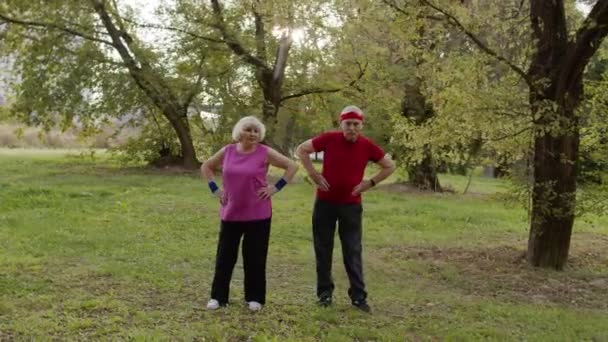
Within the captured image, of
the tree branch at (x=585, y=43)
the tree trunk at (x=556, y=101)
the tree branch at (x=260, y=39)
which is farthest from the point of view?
the tree branch at (x=260, y=39)

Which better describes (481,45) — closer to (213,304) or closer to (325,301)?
(325,301)

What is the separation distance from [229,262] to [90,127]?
20073 millimetres

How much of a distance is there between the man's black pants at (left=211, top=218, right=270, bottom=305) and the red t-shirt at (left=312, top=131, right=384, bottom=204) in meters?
0.67

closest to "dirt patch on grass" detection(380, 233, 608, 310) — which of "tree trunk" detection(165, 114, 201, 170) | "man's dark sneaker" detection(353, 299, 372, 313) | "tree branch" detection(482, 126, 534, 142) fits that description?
"tree branch" detection(482, 126, 534, 142)

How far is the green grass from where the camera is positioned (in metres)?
5.38

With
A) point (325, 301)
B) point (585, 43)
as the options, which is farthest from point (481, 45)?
point (325, 301)

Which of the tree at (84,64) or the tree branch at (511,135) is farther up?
the tree at (84,64)

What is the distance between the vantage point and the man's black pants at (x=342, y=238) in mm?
6051

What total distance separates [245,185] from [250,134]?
1.48ft

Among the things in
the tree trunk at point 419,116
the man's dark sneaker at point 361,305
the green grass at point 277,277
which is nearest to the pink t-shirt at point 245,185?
the green grass at point 277,277

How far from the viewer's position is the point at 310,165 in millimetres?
6105

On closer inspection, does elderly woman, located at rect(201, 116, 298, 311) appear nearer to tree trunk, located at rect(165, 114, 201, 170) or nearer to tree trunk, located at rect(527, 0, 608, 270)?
tree trunk, located at rect(527, 0, 608, 270)

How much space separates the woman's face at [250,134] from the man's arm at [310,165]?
1.77ft

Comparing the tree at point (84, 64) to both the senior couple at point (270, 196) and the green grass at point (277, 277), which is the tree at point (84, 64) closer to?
the green grass at point (277, 277)
